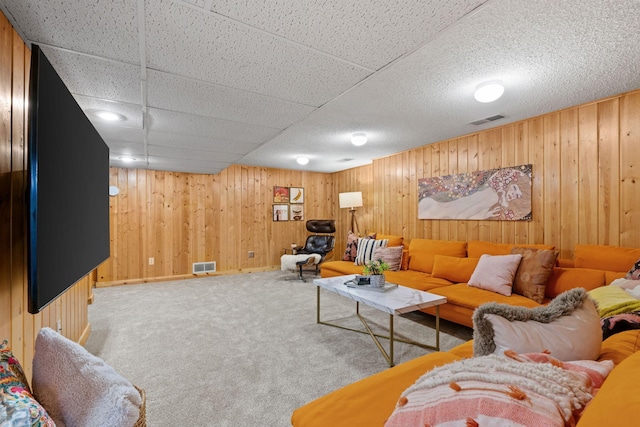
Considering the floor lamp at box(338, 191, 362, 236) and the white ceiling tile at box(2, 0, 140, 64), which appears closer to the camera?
the white ceiling tile at box(2, 0, 140, 64)

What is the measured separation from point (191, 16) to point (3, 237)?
51.0 inches

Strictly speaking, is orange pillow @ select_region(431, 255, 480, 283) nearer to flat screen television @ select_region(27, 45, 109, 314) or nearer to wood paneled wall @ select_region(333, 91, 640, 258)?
wood paneled wall @ select_region(333, 91, 640, 258)

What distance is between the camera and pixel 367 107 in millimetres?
2715

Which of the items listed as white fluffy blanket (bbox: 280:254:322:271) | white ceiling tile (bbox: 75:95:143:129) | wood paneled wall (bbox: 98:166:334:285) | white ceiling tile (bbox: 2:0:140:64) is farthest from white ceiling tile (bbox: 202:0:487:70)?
wood paneled wall (bbox: 98:166:334:285)

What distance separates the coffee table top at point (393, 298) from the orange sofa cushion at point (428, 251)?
46.1 inches

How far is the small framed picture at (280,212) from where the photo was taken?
632 centimetres

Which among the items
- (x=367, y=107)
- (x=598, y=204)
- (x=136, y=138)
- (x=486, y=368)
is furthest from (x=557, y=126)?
(x=136, y=138)

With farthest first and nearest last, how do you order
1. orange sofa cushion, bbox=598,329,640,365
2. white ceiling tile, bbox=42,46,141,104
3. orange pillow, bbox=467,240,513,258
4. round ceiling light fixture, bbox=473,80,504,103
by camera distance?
orange pillow, bbox=467,240,513,258 < round ceiling light fixture, bbox=473,80,504,103 < white ceiling tile, bbox=42,46,141,104 < orange sofa cushion, bbox=598,329,640,365

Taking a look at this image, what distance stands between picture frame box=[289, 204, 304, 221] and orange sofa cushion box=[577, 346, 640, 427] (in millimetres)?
5992

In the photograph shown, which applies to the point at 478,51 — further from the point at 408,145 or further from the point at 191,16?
the point at 408,145

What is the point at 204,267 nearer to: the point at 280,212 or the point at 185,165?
the point at 280,212

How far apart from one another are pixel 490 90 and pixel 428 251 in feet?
7.38

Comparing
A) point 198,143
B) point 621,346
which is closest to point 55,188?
point 621,346

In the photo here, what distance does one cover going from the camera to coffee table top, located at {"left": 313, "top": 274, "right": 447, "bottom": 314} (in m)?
2.24
